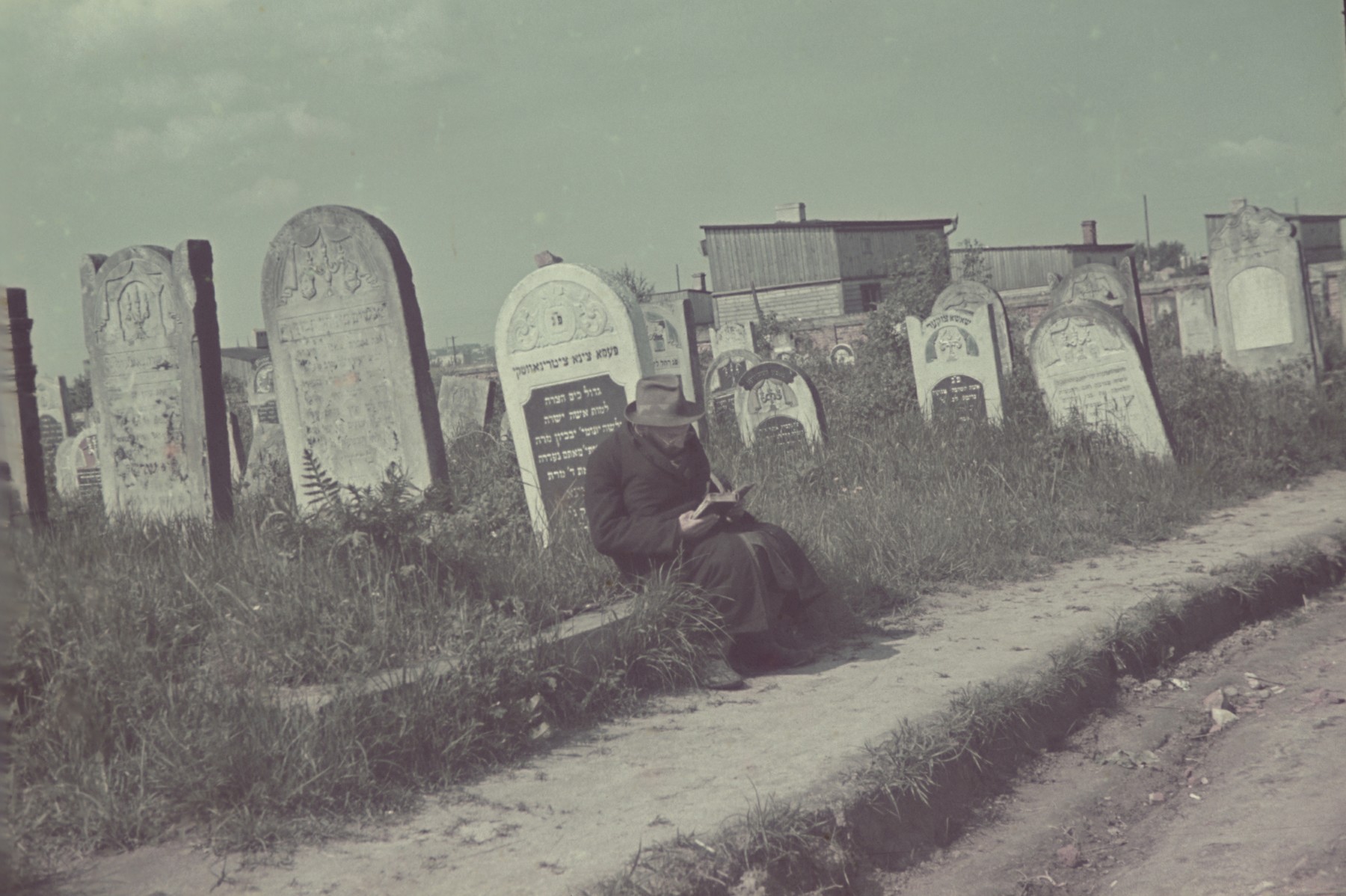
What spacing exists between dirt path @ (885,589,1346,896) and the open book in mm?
1618

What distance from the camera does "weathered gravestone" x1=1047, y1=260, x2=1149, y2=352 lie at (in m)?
12.6

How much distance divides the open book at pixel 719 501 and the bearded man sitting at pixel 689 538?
0.02m

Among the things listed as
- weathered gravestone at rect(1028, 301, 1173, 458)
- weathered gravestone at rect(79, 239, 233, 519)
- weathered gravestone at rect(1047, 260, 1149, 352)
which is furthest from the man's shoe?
weathered gravestone at rect(1047, 260, 1149, 352)

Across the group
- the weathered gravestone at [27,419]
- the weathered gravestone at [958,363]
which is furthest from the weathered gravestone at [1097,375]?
the weathered gravestone at [27,419]

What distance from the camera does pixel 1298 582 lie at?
20.6 feet

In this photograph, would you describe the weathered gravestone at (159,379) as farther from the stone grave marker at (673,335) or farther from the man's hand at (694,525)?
the stone grave marker at (673,335)

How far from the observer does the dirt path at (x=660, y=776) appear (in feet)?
9.40

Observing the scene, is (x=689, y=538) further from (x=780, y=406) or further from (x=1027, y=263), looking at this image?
(x=1027, y=263)

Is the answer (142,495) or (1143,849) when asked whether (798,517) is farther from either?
(142,495)

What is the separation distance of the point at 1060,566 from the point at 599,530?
320cm

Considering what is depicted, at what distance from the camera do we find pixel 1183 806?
3635 millimetres

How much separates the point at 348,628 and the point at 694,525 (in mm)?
1486

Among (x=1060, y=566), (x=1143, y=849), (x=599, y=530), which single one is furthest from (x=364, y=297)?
(x=1143, y=849)

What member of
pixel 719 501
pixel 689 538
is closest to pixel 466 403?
pixel 689 538
